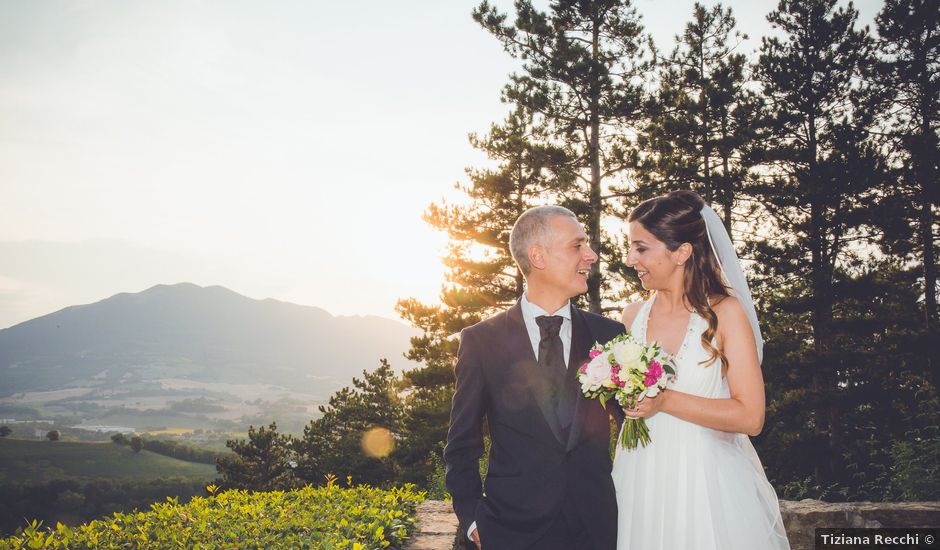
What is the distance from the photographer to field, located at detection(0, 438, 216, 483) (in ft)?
345

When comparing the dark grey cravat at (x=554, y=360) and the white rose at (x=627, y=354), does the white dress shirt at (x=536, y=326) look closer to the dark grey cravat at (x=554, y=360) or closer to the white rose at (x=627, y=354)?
the dark grey cravat at (x=554, y=360)

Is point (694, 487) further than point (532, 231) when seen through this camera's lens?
Yes

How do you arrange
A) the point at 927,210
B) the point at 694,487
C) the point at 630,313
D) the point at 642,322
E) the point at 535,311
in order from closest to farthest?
the point at 535,311 < the point at 694,487 < the point at 642,322 < the point at 630,313 < the point at 927,210

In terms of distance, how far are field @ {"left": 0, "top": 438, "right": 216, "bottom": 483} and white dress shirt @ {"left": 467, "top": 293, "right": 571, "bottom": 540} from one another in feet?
353

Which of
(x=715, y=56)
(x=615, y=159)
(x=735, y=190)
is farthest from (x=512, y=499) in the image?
(x=715, y=56)

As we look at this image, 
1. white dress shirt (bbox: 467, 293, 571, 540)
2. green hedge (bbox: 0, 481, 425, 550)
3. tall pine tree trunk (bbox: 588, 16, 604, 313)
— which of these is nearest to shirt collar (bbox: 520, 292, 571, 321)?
white dress shirt (bbox: 467, 293, 571, 540)

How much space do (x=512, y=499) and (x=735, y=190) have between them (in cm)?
2334

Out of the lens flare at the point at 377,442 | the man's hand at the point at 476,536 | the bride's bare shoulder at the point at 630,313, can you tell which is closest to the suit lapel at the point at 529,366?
the man's hand at the point at 476,536

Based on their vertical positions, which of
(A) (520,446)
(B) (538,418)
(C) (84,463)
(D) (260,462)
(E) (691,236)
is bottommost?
(C) (84,463)

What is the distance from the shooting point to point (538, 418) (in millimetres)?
3092

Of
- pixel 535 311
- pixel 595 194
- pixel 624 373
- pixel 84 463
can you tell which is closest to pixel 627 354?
pixel 624 373

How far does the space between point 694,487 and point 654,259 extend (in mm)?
1464

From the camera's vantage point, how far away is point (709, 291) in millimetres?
3910

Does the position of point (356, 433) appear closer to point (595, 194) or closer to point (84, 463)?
point (595, 194)
